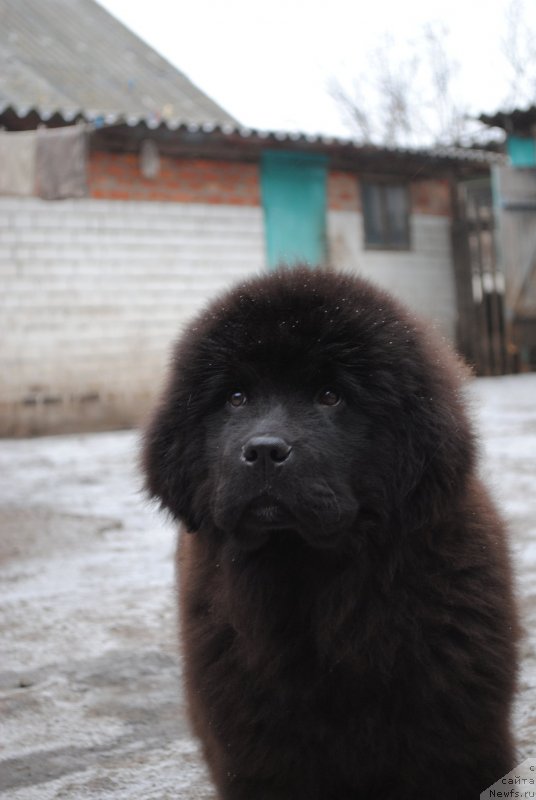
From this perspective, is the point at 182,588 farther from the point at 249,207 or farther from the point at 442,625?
the point at 249,207

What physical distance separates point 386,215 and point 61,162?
695 cm

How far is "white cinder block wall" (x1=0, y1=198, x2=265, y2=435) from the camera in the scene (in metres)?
12.1

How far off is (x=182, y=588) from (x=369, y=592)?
0.57 m

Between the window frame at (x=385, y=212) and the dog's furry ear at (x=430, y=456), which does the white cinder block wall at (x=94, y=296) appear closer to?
the window frame at (x=385, y=212)

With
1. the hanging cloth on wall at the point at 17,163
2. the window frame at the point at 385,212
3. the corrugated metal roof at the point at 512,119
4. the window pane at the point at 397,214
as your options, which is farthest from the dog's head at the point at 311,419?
the corrugated metal roof at the point at 512,119

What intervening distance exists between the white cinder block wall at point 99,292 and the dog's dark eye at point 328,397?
33.3 feet

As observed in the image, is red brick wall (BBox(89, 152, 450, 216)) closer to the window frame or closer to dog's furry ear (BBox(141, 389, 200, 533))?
the window frame

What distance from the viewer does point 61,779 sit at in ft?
8.68

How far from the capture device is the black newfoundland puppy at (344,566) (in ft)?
7.07

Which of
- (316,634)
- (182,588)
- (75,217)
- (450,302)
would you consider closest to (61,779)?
(182,588)

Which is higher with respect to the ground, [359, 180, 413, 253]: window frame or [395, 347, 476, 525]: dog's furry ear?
[359, 180, 413, 253]: window frame

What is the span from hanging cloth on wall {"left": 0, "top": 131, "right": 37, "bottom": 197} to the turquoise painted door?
498cm

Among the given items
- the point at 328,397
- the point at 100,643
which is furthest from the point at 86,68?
the point at 328,397

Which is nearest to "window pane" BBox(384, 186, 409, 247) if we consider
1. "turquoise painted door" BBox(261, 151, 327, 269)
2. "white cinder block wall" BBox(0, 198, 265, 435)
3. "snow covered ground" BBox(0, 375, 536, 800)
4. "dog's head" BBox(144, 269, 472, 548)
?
"turquoise painted door" BBox(261, 151, 327, 269)
